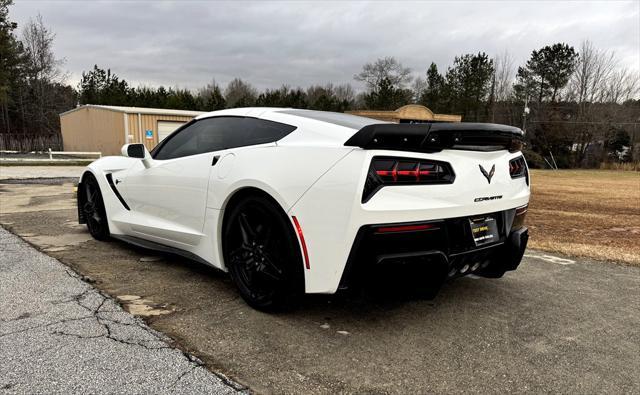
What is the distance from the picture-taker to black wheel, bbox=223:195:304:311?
2762 millimetres

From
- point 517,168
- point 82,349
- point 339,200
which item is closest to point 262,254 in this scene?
point 339,200

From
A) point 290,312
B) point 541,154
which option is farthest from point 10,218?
point 541,154

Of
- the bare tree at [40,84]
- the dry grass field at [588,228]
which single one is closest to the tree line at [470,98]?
the bare tree at [40,84]

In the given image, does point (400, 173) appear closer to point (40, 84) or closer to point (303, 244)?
point (303, 244)

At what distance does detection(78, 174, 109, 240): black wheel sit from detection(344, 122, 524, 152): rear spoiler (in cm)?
346

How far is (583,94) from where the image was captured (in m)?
41.8

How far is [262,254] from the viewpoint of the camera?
9.78ft

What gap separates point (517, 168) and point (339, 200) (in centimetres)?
158

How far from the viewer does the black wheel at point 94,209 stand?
15.9ft

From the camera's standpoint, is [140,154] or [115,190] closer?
[140,154]

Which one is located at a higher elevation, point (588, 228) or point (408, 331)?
point (408, 331)

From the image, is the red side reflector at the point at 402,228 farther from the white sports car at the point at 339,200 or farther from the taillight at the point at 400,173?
the taillight at the point at 400,173

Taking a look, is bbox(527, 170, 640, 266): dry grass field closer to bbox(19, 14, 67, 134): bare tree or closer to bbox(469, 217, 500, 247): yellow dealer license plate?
bbox(469, 217, 500, 247): yellow dealer license plate

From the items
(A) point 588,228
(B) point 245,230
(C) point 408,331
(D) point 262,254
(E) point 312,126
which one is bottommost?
(A) point 588,228
